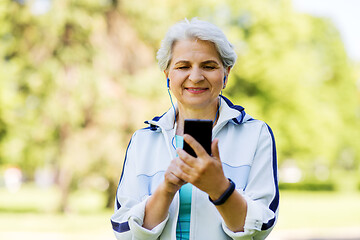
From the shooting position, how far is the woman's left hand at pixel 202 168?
158 centimetres

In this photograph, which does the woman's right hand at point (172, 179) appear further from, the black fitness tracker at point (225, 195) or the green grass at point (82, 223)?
the green grass at point (82, 223)

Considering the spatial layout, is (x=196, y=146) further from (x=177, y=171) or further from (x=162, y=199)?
(x=162, y=199)

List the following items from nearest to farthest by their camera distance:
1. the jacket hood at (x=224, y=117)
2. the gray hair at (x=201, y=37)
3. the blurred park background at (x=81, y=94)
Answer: the gray hair at (x=201, y=37), the jacket hood at (x=224, y=117), the blurred park background at (x=81, y=94)

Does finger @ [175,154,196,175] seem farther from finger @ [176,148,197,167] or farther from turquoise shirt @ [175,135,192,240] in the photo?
turquoise shirt @ [175,135,192,240]

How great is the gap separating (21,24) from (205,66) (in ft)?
46.5

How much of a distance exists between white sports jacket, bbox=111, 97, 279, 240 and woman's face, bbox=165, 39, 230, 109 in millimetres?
138

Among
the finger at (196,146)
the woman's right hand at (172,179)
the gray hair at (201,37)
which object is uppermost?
the gray hair at (201,37)

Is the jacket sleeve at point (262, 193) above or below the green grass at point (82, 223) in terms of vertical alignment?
below

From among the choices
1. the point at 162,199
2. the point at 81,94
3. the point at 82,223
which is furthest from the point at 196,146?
the point at 82,223

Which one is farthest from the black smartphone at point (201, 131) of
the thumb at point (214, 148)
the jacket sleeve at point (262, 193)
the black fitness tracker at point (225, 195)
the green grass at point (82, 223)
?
the green grass at point (82, 223)

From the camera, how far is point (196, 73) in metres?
1.94

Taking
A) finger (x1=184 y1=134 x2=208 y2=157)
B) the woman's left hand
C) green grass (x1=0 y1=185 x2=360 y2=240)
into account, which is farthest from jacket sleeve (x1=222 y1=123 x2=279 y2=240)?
green grass (x1=0 y1=185 x2=360 y2=240)

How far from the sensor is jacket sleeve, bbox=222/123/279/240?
177 centimetres

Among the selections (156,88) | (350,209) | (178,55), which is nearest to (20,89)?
(156,88)
